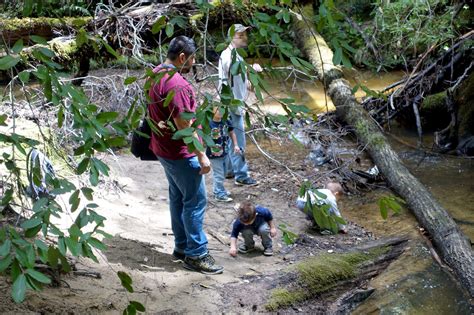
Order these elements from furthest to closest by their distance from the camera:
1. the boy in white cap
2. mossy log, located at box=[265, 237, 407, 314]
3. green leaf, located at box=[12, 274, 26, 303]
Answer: the boy in white cap < mossy log, located at box=[265, 237, 407, 314] < green leaf, located at box=[12, 274, 26, 303]

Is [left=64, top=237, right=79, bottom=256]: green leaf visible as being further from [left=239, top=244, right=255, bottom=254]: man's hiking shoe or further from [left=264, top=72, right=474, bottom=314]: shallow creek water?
[left=239, top=244, right=255, bottom=254]: man's hiking shoe

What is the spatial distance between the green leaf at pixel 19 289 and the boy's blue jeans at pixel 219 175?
4.54 m

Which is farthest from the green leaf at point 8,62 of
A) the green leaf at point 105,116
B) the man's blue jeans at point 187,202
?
the man's blue jeans at point 187,202

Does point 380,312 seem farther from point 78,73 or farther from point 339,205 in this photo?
point 78,73

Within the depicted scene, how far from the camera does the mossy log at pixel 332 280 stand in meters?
4.67

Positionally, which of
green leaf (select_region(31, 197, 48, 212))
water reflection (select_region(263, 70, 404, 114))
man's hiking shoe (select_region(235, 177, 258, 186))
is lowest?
water reflection (select_region(263, 70, 404, 114))

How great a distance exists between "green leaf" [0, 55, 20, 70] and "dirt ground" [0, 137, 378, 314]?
1367 millimetres

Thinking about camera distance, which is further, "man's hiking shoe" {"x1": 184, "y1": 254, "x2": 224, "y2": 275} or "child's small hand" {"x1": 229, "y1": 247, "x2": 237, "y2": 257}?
"child's small hand" {"x1": 229, "y1": 247, "x2": 237, "y2": 257}

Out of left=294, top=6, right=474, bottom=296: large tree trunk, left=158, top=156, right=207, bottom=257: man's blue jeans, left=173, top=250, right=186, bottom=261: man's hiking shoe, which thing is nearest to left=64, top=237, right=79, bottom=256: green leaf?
left=294, top=6, right=474, bottom=296: large tree trunk

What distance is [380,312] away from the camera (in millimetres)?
4832

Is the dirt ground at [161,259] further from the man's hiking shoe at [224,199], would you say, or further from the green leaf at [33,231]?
the green leaf at [33,231]

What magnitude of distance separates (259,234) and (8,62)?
3424 millimetres

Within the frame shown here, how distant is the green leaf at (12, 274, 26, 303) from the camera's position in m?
1.97

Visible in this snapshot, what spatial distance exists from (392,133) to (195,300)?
20.8 ft
